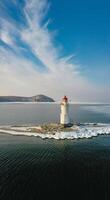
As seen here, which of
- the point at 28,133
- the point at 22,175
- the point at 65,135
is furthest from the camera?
the point at 28,133

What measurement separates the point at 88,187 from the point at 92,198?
1915 millimetres

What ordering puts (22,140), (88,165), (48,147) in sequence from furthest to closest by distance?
1. (22,140)
2. (48,147)
3. (88,165)

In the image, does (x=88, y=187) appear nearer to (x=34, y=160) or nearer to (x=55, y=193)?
(x=55, y=193)

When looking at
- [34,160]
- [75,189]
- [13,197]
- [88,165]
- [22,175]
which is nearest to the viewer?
[13,197]

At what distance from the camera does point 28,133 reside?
47094 millimetres

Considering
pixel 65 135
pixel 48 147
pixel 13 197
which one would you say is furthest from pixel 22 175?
pixel 65 135

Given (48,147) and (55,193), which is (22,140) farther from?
(55,193)

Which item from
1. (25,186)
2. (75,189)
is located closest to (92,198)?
(75,189)

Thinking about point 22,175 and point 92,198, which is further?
point 22,175

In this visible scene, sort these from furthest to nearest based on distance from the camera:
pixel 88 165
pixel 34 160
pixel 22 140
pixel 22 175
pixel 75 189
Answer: pixel 22 140, pixel 34 160, pixel 88 165, pixel 22 175, pixel 75 189

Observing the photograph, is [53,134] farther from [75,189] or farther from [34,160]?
[75,189]

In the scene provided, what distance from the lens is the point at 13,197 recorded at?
735 inches

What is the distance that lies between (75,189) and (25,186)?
4.33 meters

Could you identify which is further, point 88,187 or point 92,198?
point 88,187
